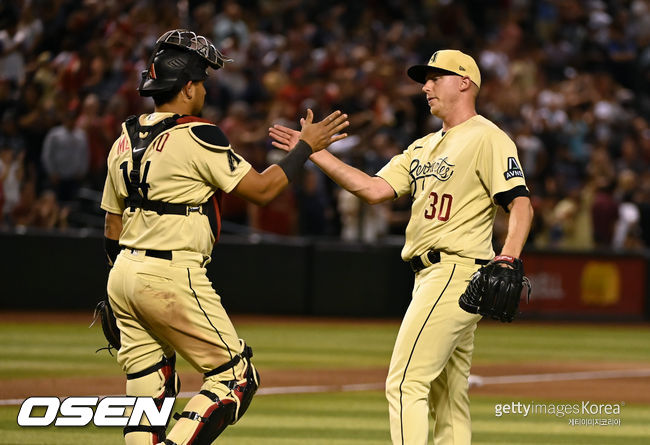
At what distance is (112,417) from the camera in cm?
525

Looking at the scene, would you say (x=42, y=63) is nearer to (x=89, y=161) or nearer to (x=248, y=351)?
(x=89, y=161)

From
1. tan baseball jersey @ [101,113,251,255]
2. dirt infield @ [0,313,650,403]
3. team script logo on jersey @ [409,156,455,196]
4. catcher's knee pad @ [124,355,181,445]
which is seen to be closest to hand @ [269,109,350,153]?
team script logo on jersey @ [409,156,455,196]

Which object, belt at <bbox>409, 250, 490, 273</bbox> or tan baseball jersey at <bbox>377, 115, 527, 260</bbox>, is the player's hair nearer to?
tan baseball jersey at <bbox>377, 115, 527, 260</bbox>

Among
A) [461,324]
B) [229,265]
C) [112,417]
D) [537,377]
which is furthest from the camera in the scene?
[229,265]

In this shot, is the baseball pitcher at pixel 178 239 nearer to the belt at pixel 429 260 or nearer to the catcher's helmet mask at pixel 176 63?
the catcher's helmet mask at pixel 176 63

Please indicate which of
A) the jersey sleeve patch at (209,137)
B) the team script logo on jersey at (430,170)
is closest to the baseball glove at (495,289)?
the team script logo on jersey at (430,170)

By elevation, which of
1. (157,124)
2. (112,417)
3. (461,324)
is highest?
(157,124)

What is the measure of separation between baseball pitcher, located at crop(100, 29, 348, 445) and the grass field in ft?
7.45

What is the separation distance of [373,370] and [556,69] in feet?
45.8

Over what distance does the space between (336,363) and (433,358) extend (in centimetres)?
724

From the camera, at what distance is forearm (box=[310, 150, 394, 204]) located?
6.14 m

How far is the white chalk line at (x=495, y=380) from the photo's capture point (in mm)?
10266

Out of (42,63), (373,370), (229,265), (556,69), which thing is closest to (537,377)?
(373,370)

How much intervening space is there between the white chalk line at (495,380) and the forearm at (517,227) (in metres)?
4.69
